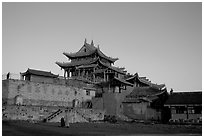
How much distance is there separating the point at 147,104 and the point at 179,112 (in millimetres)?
4317

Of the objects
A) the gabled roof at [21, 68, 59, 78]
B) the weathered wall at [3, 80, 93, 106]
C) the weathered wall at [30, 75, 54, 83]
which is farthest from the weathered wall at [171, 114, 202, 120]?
the gabled roof at [21, 68, 59, 78]

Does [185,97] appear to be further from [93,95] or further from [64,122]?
[64,122]

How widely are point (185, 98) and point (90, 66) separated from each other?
2157cm

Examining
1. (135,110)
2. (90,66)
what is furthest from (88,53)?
(135,110)

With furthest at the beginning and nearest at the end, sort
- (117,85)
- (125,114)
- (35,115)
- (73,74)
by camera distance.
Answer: (73,74), (117,85), (125,114), (35,115)

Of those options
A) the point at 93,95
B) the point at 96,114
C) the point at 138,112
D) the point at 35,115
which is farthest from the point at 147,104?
the point at 35,115

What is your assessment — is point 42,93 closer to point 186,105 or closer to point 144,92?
point 144,92

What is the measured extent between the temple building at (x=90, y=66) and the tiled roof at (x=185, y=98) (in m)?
14.9

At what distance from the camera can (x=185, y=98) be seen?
99.5 ft

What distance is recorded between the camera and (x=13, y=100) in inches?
1148

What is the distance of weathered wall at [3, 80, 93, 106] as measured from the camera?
29.3 m

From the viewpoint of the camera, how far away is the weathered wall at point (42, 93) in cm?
2928

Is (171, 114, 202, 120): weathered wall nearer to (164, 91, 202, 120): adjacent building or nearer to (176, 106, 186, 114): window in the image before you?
(164, 91, 202, 120): adjacent building

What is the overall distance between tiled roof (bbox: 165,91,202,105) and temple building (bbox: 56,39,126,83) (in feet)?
48.8
